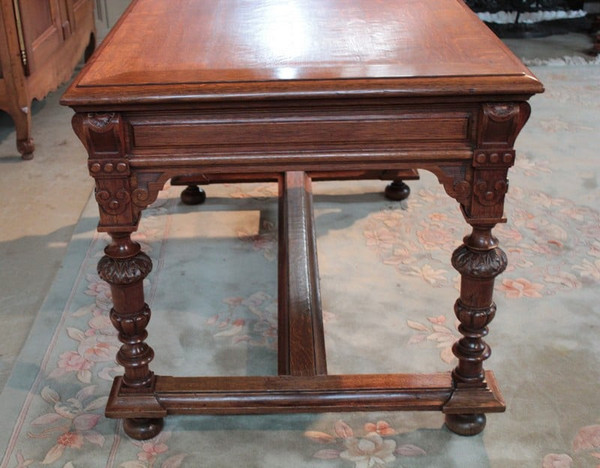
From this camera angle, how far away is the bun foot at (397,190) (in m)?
2.69

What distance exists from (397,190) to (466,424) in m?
1.18

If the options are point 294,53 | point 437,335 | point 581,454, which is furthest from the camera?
point 437,335

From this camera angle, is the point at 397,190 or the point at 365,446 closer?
the point at 365,446

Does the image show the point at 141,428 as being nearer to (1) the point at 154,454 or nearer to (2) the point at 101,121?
(1) the point at 154,454

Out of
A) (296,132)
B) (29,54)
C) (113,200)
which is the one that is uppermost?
(296,132)

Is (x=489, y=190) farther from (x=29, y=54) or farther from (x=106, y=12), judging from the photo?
(x=106, y=12)

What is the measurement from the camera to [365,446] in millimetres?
1622

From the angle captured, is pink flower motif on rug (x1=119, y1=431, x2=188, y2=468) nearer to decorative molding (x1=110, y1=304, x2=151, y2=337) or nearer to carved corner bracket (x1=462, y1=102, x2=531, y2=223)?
decorative molding (x1=110, y1=304, x2=151, y2=337)

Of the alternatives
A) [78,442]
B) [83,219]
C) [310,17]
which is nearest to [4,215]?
[83,219]

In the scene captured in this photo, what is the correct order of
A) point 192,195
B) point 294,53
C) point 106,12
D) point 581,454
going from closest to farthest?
1. point 294,53
2. point 581,454
3. point 192,195
4. point 106,12

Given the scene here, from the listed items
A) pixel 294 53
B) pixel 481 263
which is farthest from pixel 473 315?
pixel 294 53

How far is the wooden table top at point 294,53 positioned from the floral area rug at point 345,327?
2.37ft

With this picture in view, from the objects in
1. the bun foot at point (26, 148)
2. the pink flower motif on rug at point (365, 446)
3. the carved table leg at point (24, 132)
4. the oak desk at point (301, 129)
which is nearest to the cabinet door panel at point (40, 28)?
the carved table leg at point (24, 132)

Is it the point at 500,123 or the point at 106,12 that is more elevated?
the point at 500,123
